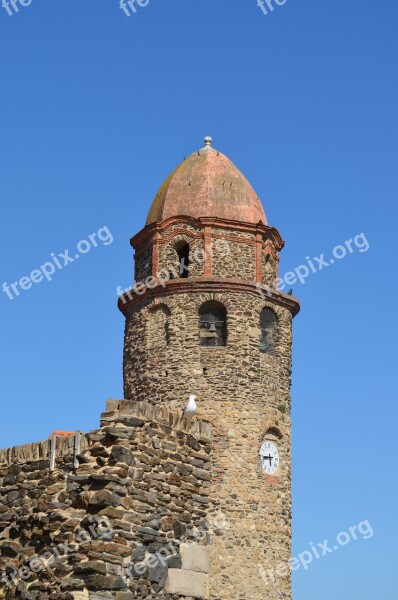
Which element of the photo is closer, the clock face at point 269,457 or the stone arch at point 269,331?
the clock face at point 269,457

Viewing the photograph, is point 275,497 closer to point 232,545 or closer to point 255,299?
point 232,545

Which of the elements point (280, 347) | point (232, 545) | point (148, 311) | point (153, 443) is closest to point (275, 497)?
point (232, 545)

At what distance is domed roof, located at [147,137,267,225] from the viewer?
21312 mm

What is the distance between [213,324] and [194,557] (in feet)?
22.9

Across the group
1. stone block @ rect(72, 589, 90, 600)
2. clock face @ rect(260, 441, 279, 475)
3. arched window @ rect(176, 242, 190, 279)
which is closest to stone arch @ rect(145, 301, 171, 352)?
arched window @ rect(176, 242, 190, 279)

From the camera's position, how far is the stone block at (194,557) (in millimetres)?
13773

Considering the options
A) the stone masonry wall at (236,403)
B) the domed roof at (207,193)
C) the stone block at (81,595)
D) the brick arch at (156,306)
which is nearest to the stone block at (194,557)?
the stone block at (81,595)

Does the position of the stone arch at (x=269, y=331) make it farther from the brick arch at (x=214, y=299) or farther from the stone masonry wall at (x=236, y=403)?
the brick arch at (x=214, y=299)

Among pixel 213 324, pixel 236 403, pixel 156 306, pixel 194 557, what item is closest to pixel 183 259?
pixel 156 306

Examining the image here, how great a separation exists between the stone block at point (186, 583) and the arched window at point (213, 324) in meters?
6.66

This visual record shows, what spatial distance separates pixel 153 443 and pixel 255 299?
754 cm

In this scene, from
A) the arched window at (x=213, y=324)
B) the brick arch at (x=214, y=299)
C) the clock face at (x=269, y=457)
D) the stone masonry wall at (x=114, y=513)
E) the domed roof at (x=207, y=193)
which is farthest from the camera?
the domed roof at (x=207, y=193)

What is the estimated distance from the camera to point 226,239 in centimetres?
2097

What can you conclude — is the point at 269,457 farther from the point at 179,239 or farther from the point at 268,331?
the point at 179,239
